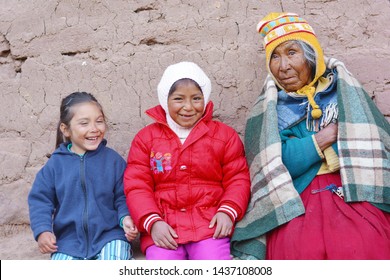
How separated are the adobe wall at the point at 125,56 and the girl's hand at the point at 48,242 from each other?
52cm

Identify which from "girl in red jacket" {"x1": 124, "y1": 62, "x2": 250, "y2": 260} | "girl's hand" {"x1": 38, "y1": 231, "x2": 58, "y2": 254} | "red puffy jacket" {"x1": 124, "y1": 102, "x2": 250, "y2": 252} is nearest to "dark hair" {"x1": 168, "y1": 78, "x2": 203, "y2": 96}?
"girl in red jacket" {"x1": 124, "y1": 62, "x2": 250, "y2": 260}

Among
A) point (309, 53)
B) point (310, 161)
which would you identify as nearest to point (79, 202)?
point (310, 161)

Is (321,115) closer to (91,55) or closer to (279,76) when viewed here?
(279,76)

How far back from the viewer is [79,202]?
293cm

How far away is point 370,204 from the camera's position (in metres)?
2.76

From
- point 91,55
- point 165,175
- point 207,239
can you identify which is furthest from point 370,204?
point 91,55

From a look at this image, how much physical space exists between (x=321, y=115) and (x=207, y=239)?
32.5 inches

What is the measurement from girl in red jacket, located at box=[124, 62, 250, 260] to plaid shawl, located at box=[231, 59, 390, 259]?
8 cm

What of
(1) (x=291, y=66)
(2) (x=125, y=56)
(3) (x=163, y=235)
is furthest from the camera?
(2) (x=125, y=56)

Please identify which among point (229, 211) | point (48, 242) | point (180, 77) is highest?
point (180, 77)

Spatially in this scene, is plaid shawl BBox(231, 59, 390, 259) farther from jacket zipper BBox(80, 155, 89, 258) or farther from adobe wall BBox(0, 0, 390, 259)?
jacket zipper BBox(80, 155, 89, 258)

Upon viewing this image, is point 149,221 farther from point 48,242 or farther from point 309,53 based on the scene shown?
point 309,53

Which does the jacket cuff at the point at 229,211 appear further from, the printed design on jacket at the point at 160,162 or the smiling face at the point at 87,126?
the smiling face at the point at 87,126

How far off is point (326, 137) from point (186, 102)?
693 millimetres
